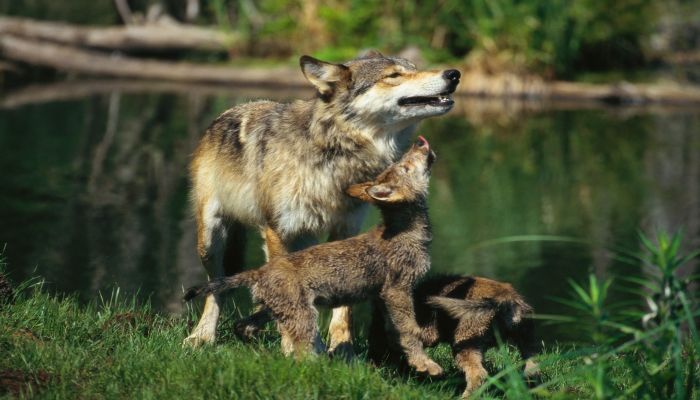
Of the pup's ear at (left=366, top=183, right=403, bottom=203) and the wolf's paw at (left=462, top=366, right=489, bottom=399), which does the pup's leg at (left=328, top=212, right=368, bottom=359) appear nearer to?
the pup's ear at (left=366, top=183, right=403, bottom=203)

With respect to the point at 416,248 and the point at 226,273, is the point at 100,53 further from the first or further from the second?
the point at 416,248

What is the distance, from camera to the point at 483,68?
Result: 84.7ft

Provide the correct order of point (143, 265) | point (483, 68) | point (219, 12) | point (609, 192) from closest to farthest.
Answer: point (143, 265)
point (609, 192)
point (483, 68)
point (219, 12)

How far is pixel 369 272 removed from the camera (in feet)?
21.1

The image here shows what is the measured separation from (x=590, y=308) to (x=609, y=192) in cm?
1243

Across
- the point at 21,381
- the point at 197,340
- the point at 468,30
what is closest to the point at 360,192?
the point at 197,340

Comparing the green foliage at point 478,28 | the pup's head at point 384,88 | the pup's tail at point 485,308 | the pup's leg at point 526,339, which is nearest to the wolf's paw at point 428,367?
the pup's tail at point 485,308

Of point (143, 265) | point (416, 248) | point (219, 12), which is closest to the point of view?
point (416, 248)

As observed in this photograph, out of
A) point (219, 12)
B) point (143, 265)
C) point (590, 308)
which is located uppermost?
point (219, 12)

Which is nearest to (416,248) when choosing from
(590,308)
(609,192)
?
(590,308)

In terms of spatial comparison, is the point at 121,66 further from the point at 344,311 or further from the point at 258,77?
the point at 344,311

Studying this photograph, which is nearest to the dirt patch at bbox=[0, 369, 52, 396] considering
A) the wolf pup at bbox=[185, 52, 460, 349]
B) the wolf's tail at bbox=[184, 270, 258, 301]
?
the wolf's tail at bbox=[184, 270, 258, 301]

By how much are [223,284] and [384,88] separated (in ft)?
6.02

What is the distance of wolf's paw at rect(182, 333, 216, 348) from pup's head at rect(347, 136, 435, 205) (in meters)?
1.31
